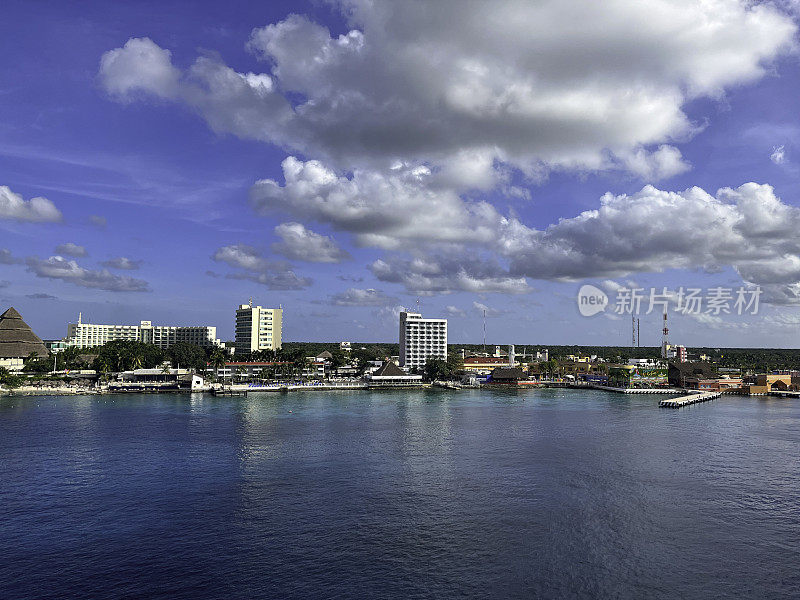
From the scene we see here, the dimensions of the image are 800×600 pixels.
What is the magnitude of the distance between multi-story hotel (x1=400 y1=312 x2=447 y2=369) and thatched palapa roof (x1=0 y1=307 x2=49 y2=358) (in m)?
104

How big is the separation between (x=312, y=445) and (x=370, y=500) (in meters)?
20.9

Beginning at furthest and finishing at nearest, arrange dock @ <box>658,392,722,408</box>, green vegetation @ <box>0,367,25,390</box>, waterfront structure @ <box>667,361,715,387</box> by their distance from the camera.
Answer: waterfront structure @ <box>667,361,715,387</box> < green vegetation @ <box>0,367,25,390</box> < dock @ <box>658,392,722,408</box>

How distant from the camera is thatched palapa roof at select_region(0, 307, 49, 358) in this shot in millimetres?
142500

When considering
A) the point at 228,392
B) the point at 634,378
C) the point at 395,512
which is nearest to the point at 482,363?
the point at 634,378

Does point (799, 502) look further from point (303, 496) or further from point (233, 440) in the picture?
point (233, 440)

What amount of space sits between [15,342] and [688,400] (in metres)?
164

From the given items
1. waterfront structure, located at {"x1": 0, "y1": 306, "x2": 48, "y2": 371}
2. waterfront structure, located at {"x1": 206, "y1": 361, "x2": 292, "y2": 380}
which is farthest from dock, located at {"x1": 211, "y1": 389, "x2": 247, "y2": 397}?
waterfront structure, located at {"x1": 0, "y1": 306, "x2": 48, "y2": 371}

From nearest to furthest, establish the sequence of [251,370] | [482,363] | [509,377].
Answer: [509,377]
[251,370]
[482,363]

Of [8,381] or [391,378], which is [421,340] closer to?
[391,378]

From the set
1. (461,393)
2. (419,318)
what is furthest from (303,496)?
(419,318)

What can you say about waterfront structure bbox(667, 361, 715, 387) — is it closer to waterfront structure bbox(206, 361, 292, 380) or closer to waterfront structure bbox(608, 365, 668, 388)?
waterfront structure bbox(608, 365, 668, 388)

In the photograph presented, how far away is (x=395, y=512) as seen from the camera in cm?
3556

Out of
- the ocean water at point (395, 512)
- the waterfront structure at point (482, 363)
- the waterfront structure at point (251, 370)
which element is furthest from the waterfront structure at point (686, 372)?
the waterfront structure at point (251, 370)

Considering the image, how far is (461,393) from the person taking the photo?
13025cm
